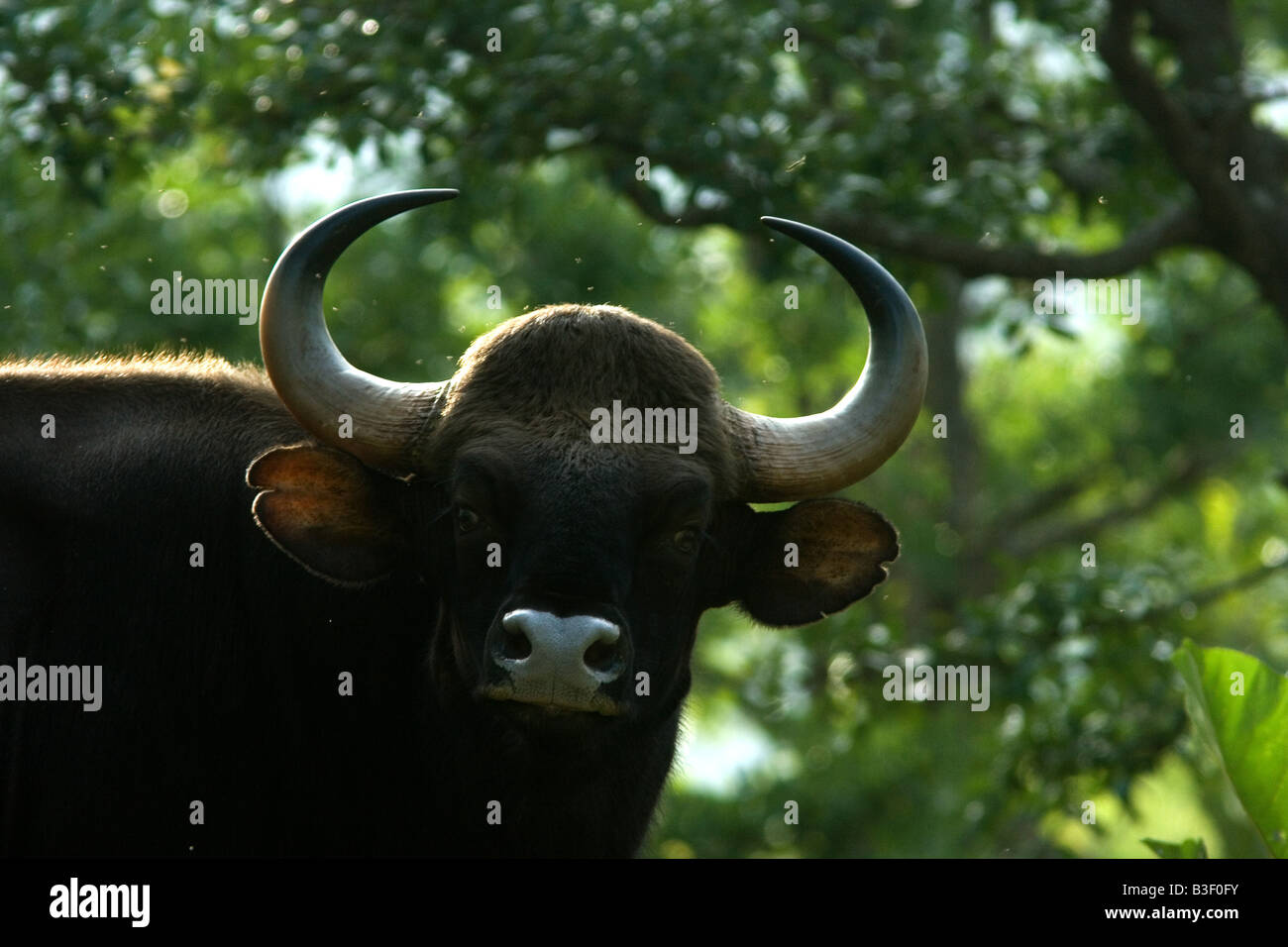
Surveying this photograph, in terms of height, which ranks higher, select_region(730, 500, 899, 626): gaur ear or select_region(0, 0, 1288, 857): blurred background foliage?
select_region(0, 0, 1288, 857): blurred background foliage

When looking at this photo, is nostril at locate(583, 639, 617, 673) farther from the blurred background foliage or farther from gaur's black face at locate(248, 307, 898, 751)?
the blurred background foliage

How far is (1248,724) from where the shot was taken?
6301mm

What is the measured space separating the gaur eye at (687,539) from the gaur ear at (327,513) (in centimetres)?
110

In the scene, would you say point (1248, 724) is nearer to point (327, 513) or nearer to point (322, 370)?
point (327, 513)

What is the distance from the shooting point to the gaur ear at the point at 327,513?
579cm

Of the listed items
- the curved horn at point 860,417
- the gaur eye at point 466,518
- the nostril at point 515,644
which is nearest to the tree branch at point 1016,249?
the curved horn at point 860,417

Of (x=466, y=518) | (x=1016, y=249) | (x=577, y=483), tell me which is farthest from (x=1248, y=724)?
(x=1016, y=249)

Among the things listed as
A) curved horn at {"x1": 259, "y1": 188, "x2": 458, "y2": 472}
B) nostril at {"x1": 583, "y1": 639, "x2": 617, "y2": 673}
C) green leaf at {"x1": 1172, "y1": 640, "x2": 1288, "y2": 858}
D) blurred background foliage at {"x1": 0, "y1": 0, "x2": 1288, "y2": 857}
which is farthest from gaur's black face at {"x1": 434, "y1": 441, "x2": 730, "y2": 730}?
green leaf at {"x1": 1172, "y1": 640, "x2": 1288, "y2": 858}

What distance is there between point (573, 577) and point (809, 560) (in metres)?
1.52

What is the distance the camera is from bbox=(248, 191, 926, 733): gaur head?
206 inches
